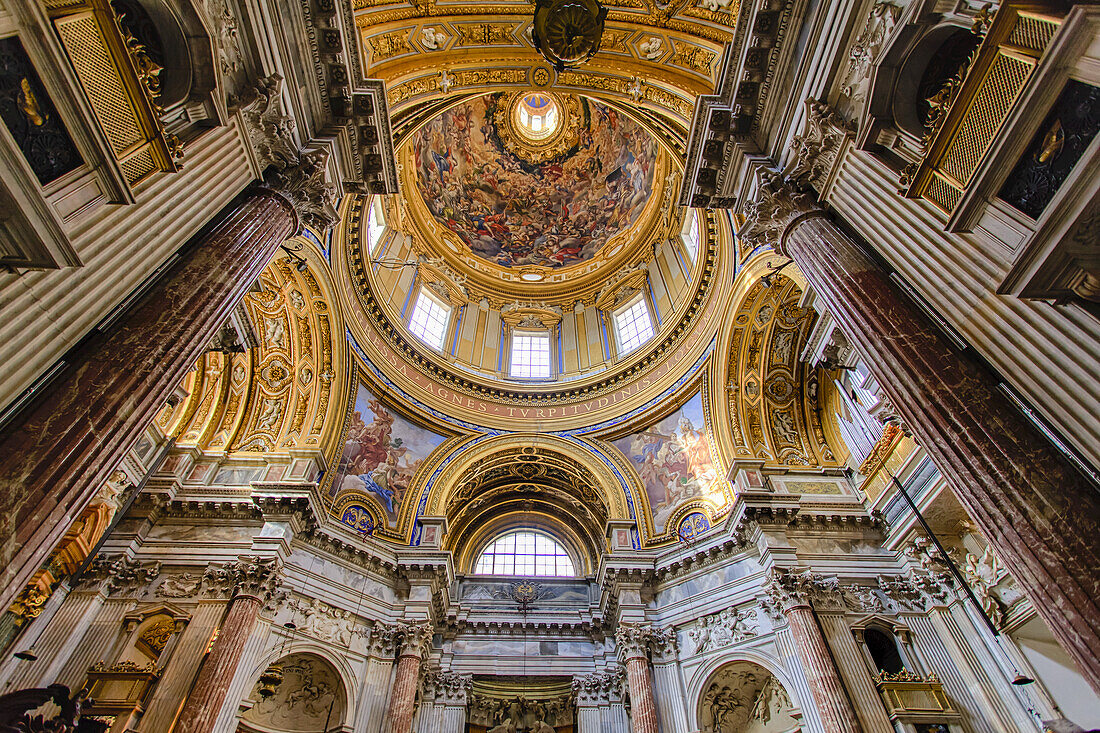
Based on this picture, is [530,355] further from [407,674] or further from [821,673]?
[821,673]

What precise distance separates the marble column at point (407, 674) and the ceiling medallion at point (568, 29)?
13106 millimetres

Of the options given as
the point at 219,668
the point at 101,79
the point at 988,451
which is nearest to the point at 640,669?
the point at 219,668

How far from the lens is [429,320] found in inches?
807

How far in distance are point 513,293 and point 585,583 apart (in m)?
12.0

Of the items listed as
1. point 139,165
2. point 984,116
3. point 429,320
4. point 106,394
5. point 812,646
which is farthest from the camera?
point 429,320

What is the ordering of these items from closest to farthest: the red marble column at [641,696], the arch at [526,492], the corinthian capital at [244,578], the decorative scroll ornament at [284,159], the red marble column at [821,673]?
the decorative scroll ornament at [284,159], the red marble column at [821,673], the corinthian capital at [244,578], the red marble column at [641,696], the arch at [526,492]

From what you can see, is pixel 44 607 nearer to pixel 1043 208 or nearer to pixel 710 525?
pixel 710 525

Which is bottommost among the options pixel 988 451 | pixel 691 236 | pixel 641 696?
pixel 988 451

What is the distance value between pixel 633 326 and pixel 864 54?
46.8 feet

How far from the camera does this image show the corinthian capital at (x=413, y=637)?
12.8 meters

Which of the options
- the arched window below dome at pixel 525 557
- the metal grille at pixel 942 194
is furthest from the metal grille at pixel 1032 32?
the arched window below dome at pixel 525 557

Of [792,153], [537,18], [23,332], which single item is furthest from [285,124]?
[792,153]

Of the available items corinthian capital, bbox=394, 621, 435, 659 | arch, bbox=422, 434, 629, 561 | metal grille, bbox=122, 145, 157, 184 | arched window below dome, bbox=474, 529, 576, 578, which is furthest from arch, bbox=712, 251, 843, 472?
metal grille, bbox=122, 145, 157, 184

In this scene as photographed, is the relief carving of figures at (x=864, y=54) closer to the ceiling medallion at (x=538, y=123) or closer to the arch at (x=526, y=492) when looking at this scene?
the arch at (x=526, y=492)
